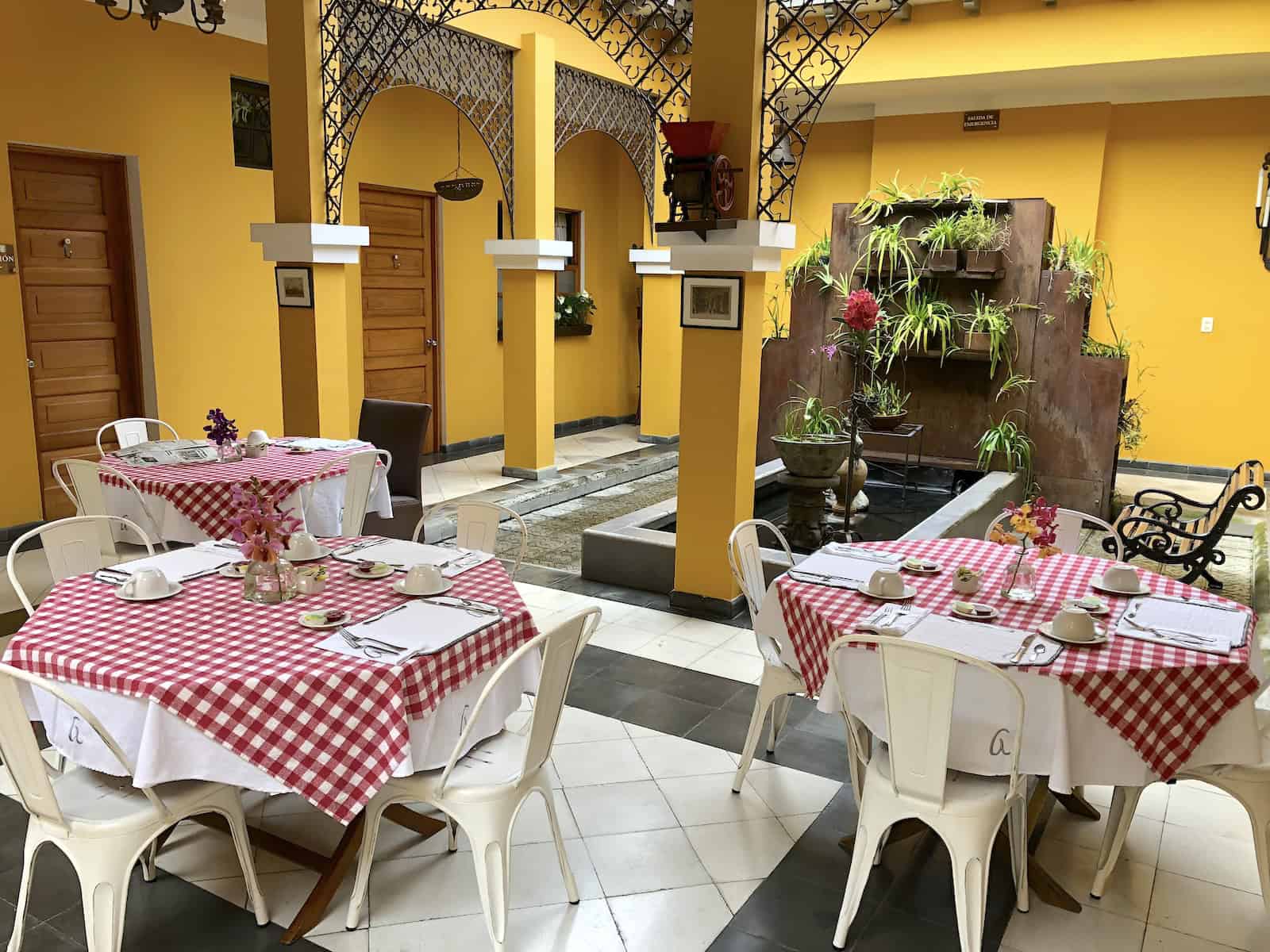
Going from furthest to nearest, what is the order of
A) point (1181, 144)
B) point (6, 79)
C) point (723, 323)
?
point (1181, 144) → point (6, 79) → point (723, 323)

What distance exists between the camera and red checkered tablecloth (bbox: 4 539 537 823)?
2.04 meters

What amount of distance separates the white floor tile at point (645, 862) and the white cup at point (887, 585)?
34.5 inches

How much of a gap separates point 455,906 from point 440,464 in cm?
578

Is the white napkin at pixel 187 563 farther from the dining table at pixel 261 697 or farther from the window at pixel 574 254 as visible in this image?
the window at pixel 574 254

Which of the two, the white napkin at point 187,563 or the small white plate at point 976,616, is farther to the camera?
the white napkin at point 187,563

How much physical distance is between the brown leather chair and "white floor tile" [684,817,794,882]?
9.15 ft

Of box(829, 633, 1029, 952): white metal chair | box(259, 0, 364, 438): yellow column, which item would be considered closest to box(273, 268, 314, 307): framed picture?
box(259, 0, 364, 438): yellow column

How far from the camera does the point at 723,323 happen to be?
430 centimetres

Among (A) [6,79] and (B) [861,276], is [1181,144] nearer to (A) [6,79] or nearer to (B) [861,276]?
→ (B) [861,276]

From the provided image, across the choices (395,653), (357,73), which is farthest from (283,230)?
(395,653)

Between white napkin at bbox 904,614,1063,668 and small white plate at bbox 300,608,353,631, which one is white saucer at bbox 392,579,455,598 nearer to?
small white plate at bbox 300,608,353,631

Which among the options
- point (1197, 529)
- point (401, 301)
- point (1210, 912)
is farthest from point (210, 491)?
point (1197, 529)

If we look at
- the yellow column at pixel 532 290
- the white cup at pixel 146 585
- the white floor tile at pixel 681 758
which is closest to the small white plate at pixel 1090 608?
the white floor tile at pixel 681 758

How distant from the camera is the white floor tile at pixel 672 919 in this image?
7.54 ft
